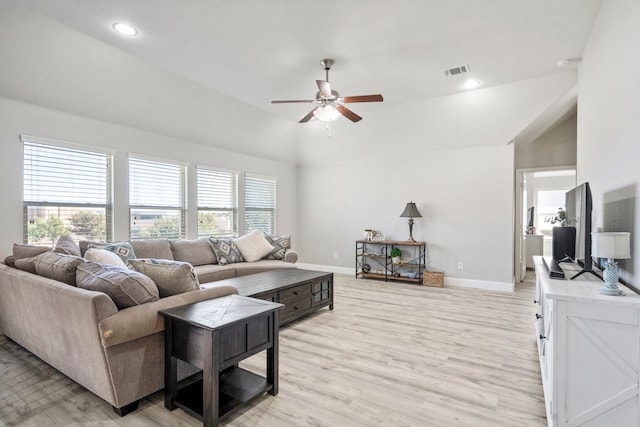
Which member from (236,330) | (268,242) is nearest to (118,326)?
(236,330)

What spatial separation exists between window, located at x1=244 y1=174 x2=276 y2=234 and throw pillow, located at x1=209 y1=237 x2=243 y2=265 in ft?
3.91

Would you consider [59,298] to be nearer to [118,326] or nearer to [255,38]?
[118,326]

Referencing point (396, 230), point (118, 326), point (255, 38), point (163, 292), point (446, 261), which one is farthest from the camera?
point (396, 230)

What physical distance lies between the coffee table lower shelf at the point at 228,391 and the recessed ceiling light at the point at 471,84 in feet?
14.5

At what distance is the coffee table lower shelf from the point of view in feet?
6.70

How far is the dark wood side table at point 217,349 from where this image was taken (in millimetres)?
1872

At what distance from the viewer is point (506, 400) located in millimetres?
2260

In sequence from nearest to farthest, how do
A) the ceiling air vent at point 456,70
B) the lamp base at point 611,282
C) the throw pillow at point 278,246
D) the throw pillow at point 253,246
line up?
the lamp base at point 611,282, the ceiling air vent at point 456,70, the throw pillow at point 253,246, the throw pillow at point 278,246

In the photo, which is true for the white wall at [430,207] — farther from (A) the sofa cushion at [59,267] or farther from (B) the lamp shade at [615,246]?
(A) the sofa cushion at [59,267]

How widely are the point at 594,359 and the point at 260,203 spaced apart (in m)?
5.93

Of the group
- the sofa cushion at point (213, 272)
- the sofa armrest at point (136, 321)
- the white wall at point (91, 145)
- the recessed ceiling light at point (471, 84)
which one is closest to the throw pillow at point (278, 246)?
the sofa cushion at point (213, 272)

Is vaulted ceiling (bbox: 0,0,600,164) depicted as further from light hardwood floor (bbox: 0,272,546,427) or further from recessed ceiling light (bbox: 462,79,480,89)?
light hardwood floor (bbox: 0,272,546,427)

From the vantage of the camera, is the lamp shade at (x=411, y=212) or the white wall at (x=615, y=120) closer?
the white wall at (x=615, y=120)

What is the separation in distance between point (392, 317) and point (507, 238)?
8.91 ft
